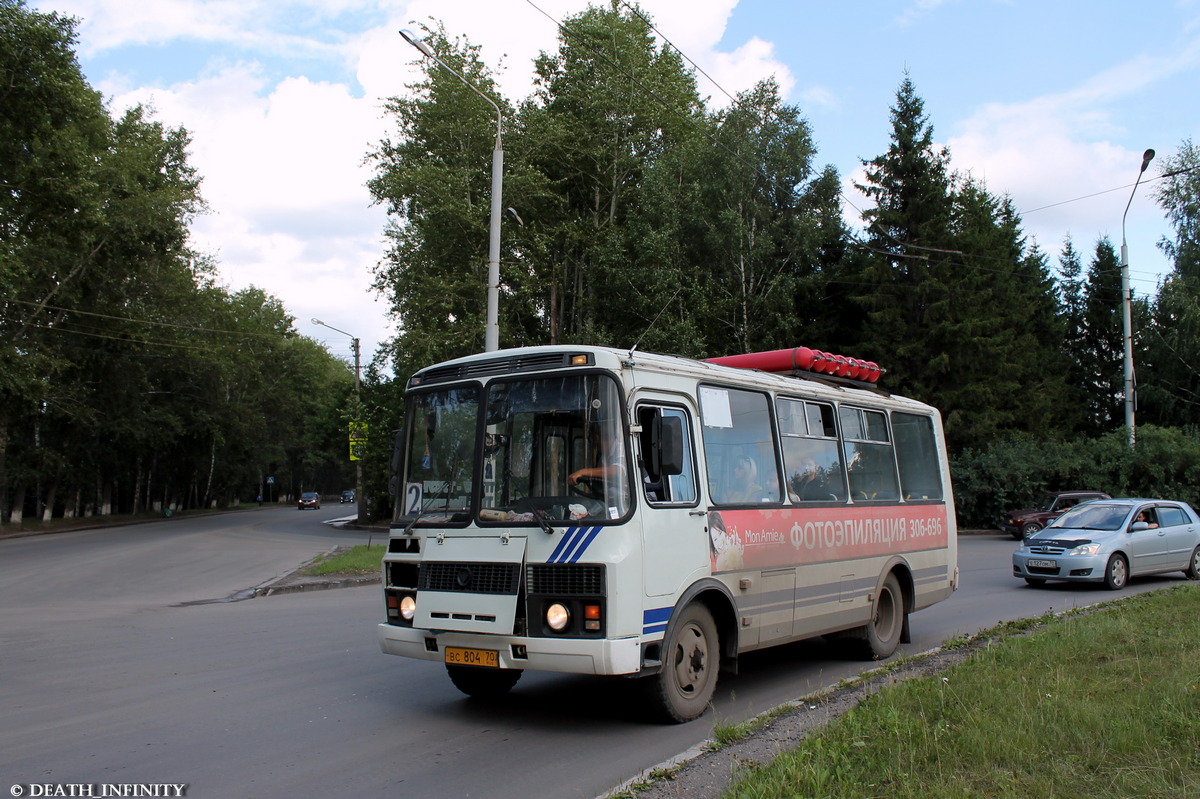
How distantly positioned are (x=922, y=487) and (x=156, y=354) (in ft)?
144

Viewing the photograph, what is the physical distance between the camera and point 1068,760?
4.84m

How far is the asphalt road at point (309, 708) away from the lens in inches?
217

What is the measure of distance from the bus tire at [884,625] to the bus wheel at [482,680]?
3890 millimetres

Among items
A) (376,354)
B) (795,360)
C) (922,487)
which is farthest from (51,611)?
(376,354)

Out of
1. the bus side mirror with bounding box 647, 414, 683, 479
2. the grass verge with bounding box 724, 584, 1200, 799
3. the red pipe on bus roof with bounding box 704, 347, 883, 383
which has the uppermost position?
the red pipe on bus roof with bounding box 704, 347, 883, 383

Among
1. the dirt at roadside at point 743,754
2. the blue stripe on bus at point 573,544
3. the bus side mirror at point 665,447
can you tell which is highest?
the bus side mirror at point 665,447

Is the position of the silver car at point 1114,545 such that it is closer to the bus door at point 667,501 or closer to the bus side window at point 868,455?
the bus side window at point 868,455

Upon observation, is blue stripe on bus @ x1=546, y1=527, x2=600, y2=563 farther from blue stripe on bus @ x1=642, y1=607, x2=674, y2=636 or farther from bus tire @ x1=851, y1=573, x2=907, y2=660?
bus tire @ x1=851, y1=573, x2=907, y2=660

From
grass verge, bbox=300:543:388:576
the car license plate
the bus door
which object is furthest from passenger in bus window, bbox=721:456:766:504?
grass verge, bbox=300:543:388:576

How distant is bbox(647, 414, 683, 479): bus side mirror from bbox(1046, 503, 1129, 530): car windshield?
12.6m

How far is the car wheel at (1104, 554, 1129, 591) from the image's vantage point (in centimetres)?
1516

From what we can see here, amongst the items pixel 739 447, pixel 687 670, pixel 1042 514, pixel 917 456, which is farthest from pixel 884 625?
pixel 1042 514

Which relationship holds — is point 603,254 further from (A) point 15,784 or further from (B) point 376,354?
(A) point 15,784

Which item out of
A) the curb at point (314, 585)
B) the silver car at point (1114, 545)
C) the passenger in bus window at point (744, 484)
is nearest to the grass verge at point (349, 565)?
the curb at point (314, 585)
